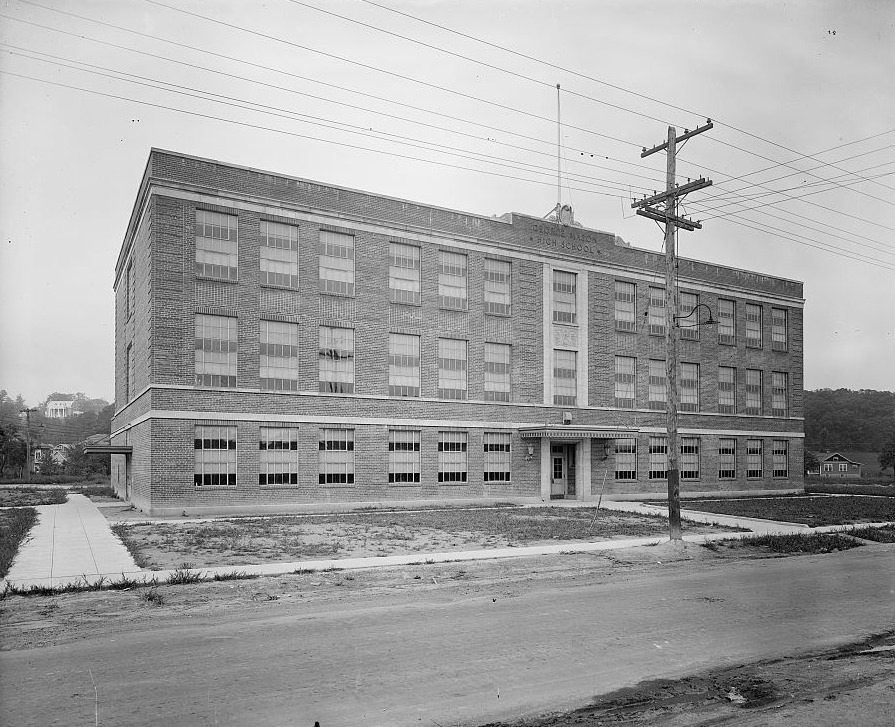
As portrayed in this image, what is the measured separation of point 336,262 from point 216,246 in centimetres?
492

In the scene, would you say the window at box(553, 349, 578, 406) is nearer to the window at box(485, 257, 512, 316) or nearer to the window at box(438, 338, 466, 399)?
the window at box(485, 257, 512, 316)

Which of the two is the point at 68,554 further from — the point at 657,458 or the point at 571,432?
the point at 657,458

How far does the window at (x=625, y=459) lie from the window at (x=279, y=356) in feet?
58.9

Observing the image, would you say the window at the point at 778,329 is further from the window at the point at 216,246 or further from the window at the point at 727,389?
the window at the point at 216,246

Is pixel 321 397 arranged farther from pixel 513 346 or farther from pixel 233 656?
pixel 233 656

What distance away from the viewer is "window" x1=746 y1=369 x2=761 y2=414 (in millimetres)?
44797

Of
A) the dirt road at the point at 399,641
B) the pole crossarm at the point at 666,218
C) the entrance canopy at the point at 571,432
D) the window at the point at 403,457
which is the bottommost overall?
the dirt road at the point at 399,641

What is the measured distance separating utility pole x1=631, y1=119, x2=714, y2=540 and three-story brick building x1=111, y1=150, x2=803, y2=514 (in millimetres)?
13935

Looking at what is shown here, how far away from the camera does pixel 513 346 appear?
35.2m

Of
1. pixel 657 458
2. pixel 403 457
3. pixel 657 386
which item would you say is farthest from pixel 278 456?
pixel 657 386

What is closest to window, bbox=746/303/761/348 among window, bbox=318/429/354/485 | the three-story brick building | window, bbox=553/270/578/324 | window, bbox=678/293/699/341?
the three-story brick building

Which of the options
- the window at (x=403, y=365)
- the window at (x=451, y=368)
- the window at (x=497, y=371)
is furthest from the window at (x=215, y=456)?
the window at (x=497, y=371)

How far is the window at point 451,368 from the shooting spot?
3308cm

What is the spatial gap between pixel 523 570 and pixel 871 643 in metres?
6.90
